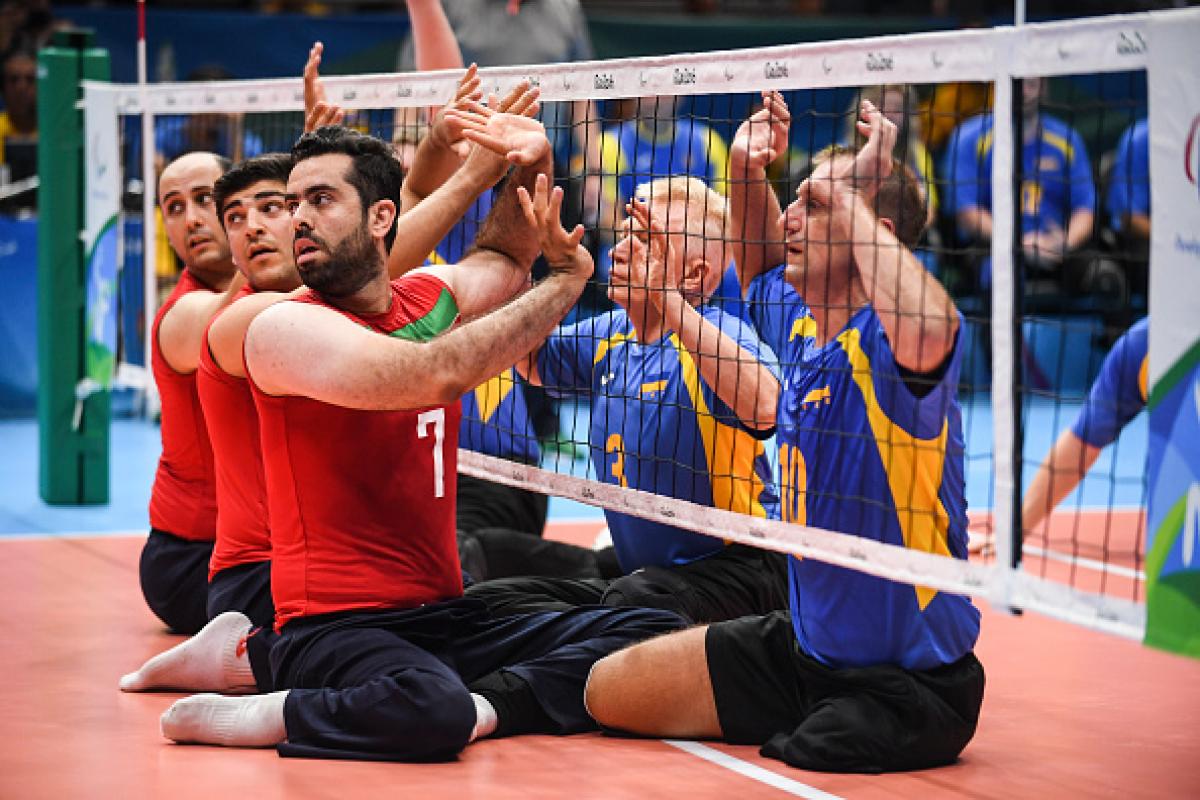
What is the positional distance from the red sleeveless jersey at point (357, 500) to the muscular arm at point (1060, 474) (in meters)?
1.66

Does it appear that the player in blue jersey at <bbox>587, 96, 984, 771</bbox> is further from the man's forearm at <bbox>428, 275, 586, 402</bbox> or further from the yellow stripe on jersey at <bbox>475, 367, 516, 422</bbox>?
the yellow stripe on jersey at <bbox>475, 367, 516, 422</bbox>

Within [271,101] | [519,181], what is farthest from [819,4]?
[519,181]

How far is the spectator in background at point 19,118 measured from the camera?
1234 cm

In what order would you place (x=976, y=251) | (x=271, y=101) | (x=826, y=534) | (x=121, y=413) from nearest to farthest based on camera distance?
(x=976, y=251)
(x=826, y=534)
(x=271, y=101)
(x=121, y=413)

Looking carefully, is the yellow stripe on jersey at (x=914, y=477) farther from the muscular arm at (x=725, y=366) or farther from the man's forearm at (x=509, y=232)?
the man's forearm at (x=509, y=232)

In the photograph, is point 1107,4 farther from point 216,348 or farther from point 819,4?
point 216,348

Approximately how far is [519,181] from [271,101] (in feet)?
7.71

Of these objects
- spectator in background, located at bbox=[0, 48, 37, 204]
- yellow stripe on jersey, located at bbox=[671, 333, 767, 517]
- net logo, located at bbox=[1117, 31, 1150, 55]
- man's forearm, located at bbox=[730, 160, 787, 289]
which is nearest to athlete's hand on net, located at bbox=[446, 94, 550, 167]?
man's forearm, located at bbox=[730, 160, 787, 289]

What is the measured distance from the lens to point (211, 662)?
5.04 metres

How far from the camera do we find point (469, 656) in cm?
474

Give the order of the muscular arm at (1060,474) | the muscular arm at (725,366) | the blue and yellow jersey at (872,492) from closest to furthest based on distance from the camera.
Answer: the blue and yellow jersey at (872,492) → the muscular arm at (725,366) → the muscular arm at (1060,474)

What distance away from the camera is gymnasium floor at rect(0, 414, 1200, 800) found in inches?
163

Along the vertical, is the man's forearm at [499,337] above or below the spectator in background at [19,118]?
below

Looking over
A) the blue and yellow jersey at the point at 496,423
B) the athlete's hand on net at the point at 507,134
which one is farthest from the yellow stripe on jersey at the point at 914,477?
the blue and yellow jersey at the point at 496,423
